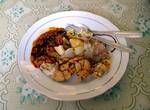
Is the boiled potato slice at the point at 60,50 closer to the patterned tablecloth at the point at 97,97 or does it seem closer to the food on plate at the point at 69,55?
the food on plate at the point at 69,55

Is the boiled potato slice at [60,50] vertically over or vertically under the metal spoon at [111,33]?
under

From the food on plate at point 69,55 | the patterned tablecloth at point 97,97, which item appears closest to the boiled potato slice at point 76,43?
the food on plate at point 69,55

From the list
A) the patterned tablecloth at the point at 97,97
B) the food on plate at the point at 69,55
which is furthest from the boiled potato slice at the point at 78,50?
the patterned tablecloth at the point at 97,97

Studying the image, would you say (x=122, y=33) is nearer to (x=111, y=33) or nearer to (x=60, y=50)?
(x=111, y=33)

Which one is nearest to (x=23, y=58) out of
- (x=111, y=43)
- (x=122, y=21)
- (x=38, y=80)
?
(x=38, y=80)

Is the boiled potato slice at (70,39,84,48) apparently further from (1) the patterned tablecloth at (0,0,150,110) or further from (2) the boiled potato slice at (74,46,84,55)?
(1) the patterned tablecloth at (0,0,150,110)

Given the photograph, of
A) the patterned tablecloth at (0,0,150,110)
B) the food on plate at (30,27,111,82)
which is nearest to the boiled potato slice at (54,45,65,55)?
the food on plate at (30,27,111,82)

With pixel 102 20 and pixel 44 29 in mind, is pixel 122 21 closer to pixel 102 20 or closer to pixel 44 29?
pixel 102 20

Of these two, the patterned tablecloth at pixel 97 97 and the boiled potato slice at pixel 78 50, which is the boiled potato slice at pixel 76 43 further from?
the patterned tablecloth at pixel 97 97
